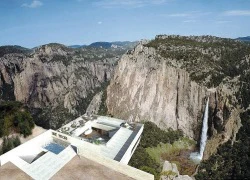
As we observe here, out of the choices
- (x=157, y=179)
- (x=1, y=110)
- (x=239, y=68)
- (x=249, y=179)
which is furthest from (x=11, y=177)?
(x=239, y=68)

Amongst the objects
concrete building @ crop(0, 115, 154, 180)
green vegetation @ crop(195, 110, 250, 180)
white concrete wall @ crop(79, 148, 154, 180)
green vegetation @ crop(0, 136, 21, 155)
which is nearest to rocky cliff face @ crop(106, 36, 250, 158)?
green vegetation @ crop(195, 110, 250, 180)

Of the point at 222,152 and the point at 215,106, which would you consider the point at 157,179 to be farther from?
A: the point at 215,106

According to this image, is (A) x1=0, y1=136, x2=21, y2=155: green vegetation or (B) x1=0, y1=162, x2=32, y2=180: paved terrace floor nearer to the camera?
(B) x1=0, y1=162, x2=32, y2=180: paved terrace floor

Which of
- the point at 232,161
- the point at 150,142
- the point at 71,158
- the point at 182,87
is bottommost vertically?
the point at 232,161

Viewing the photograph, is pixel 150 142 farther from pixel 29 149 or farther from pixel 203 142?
pixel 29 149

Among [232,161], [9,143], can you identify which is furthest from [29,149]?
[232,161]

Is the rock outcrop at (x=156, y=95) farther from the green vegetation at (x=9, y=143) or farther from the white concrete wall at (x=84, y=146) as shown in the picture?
the white concrete wall at (x=84, y=146)

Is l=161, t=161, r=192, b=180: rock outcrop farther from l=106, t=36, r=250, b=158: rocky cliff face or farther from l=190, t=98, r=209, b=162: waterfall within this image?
l=106, t=36, r=250, b=158: rocky cliff face
